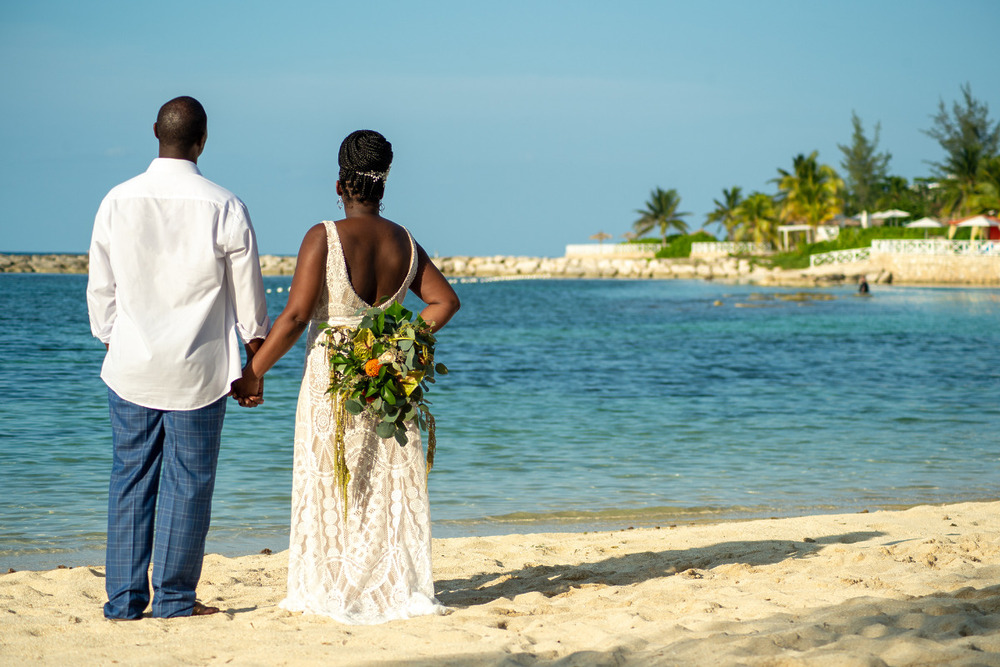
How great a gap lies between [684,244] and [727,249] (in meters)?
7.77

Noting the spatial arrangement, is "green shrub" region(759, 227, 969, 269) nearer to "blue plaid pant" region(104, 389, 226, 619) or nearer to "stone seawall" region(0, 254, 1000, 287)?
"stone seawall" region(0, 254, 1000, 287)

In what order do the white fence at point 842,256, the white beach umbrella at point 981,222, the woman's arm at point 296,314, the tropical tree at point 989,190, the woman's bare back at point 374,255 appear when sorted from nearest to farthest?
the woman's arm at point 296,314 < the woman's bare back at point 374,255 < the white beach umbrella at point 981,222 < the tropical tree at point 989,190 < the white fence at point 842,256

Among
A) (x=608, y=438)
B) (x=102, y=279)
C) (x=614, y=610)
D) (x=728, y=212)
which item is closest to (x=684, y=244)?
(x=728, y=212)

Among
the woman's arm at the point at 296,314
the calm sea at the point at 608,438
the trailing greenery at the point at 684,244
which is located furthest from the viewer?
the trailing greenery at the point at 684,244

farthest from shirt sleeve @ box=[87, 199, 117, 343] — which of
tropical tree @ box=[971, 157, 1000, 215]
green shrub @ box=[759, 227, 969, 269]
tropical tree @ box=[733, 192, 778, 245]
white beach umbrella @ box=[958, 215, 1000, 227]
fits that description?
tropical tree @ box=[733, 192, 778, 245]

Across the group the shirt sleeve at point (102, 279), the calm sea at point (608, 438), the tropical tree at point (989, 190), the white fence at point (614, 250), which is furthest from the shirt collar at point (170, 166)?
the white fence at point (614, 250)

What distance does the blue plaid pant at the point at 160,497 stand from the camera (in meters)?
3.45

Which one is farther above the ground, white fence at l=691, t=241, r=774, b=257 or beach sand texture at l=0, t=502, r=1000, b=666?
white fence at l=691, t=241, r=774, b=257

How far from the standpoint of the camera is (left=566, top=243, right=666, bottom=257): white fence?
91.4m

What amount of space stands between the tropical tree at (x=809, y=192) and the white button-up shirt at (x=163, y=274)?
215ft

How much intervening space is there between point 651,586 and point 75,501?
4686 mm

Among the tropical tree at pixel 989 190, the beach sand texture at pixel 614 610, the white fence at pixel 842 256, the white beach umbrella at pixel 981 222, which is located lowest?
the beach sand texture at pixel 614 610

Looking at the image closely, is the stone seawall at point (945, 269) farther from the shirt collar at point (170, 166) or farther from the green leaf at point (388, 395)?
the shirt collar at point (170, 166)

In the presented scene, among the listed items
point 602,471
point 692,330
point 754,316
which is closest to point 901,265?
point 754,316
